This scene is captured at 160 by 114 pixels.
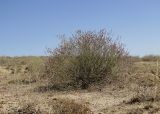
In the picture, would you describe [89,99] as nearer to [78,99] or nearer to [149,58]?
[78,99]

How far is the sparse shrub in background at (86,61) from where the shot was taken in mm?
17969

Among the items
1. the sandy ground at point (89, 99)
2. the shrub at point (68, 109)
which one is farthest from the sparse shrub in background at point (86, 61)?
the shrub at point (68, 109)

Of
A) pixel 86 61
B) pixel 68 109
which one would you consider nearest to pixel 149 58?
pixel 86 61

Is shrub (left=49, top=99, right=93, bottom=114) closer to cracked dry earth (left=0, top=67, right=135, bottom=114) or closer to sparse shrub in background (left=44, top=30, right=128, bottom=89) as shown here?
cracked dry earth (left=0, top=67, right=135, bottom=114)

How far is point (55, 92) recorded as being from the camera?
16672 millimetres

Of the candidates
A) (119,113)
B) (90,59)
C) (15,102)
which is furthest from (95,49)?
(119,113)

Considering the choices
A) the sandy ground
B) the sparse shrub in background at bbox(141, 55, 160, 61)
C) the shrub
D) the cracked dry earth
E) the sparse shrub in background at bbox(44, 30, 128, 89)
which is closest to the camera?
the shrub

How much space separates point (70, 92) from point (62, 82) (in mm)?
2068

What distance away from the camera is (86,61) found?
707 inches

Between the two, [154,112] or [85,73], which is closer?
[154,112]

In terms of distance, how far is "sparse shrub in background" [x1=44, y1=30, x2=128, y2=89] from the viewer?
1797 cm

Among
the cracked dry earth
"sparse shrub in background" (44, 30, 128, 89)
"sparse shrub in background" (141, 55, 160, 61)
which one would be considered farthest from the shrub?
"sparse shrub in background" (141, 55, 160, 61)

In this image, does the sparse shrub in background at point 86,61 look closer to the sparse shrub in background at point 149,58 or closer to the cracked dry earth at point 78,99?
the cracked dry earth at point 78,99

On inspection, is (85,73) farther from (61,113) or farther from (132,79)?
(61,113)
